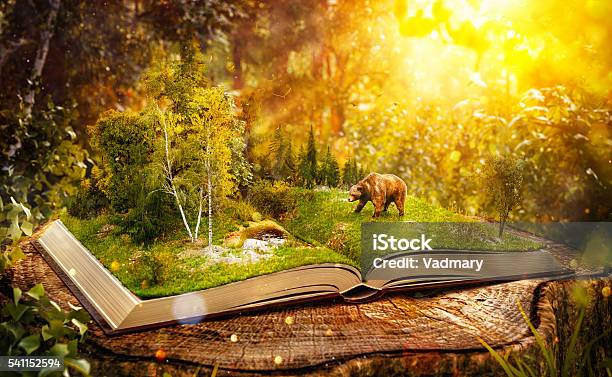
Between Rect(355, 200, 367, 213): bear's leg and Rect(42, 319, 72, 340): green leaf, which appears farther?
Rect(355, 200, 367, 213): bear's leg

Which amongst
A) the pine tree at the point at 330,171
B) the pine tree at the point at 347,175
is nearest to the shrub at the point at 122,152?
the pine tree at the point at 330,171

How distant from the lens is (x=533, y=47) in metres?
3.13

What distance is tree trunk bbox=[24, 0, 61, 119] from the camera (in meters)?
2.59

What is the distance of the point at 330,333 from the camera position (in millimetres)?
2234

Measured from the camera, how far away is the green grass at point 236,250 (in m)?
2.39

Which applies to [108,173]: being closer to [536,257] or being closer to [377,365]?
[377,365]

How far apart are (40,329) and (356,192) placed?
148 cm

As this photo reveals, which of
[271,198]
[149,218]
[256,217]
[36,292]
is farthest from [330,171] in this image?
[36,292]

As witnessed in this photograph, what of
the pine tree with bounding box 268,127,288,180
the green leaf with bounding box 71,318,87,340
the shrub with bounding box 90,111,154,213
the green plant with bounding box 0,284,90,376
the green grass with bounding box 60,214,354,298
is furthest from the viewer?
the pine tree with bounding box 268,127,288,180

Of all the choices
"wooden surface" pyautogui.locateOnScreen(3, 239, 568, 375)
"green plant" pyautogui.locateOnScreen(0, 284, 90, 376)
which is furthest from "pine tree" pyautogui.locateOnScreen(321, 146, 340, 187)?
"green plant" pyautogui.locateOnScreen(0, 284, 90, 376)

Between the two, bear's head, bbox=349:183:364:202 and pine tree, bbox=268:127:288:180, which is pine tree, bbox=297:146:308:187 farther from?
bear's head, bbox=349:183:364:202

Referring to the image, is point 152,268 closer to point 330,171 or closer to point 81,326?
point 81,326

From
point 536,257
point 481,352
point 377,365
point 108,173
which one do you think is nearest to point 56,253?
point 108,173

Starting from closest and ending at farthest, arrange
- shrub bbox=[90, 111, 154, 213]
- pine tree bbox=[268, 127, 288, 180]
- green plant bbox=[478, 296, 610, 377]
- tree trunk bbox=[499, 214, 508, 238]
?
green plant bbox=[478, 296, 610, 377]
shrub bbox=[90, 111, 154, 213]
pine tree bbox=[268, 127, 288, 180]
tree trunk bbox=[499, 214, 508, 238]
